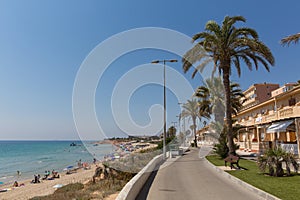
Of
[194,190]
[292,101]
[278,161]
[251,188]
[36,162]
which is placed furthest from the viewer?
[36,162]

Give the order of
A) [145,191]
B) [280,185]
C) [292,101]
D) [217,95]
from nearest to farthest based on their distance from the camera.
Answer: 1. [280,185]
2. [145,191]
3. [292,101]
4. [217,95]

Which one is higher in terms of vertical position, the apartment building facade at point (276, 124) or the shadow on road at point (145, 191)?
the apartment building facade at point (276, 124)

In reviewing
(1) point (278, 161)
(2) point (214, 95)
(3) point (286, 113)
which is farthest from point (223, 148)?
(2) point (214, 95)

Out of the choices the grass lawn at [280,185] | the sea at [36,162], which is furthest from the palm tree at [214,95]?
the grass lawn at [280,185]

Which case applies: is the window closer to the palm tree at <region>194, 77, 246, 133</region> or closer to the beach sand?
the palm tree at <region>194, 77, 246, 133</region>

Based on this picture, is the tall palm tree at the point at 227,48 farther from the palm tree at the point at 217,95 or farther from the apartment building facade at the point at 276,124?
the palm tree at the point at 217,95

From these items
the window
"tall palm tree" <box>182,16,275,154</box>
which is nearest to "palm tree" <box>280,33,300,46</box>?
"tall palm tree" <box>182,16,275,154</box>

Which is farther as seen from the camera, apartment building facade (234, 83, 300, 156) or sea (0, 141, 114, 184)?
sea (0, 141, 114, 184)

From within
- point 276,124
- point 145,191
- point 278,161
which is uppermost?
point 276,124

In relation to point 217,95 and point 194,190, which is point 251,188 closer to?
point 194,190

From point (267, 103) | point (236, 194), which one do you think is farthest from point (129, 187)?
point (267, 103)

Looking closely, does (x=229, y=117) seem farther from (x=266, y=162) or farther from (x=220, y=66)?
(x=266, y=162)

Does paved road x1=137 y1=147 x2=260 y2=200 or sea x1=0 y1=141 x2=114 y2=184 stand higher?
paved road x1=137 y1=147 x2=260 y2=200

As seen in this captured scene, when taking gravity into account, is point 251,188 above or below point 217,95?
below
